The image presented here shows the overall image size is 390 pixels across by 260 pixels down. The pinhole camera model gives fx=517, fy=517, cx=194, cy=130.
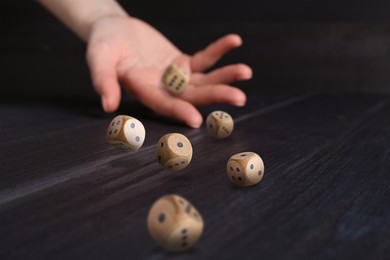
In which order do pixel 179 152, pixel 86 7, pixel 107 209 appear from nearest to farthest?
pixel 107 209, pixel 179 152, pixel 86 7

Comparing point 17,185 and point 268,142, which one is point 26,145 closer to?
point 17,185

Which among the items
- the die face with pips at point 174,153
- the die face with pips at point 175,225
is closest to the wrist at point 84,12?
the die face with pips at point 174,153

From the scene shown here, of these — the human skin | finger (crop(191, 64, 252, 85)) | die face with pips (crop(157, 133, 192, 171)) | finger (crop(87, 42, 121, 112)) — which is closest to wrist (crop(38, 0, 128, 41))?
the human skin

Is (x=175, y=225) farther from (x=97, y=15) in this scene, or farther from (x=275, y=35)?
(x=275, y=35)

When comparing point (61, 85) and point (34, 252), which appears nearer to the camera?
point (34, 252)

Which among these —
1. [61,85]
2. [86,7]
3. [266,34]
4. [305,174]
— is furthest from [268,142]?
[61,85]
